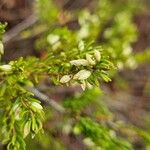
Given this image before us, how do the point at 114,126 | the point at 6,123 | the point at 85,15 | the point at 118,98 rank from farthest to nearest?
the point at 118,98
the point at 85,15
the point at 114,126
the point at 6,123

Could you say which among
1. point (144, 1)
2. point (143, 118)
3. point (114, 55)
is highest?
point (144, 1)

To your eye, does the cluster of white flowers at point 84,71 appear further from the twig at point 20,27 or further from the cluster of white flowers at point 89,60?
the twig at point 20,27

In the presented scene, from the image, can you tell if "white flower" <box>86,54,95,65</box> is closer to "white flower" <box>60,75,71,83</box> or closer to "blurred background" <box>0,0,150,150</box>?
"white flower" <box>60,75,71,83</box>

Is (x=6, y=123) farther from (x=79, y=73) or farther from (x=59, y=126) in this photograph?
(x=59, y=126)

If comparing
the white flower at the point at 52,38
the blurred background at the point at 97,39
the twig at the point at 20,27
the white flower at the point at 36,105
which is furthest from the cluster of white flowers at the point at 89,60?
the twig at the point at 20,27

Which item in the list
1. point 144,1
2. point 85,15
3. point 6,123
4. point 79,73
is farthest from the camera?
point 144,1

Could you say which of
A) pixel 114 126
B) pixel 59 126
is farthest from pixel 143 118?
pixel 114 126
